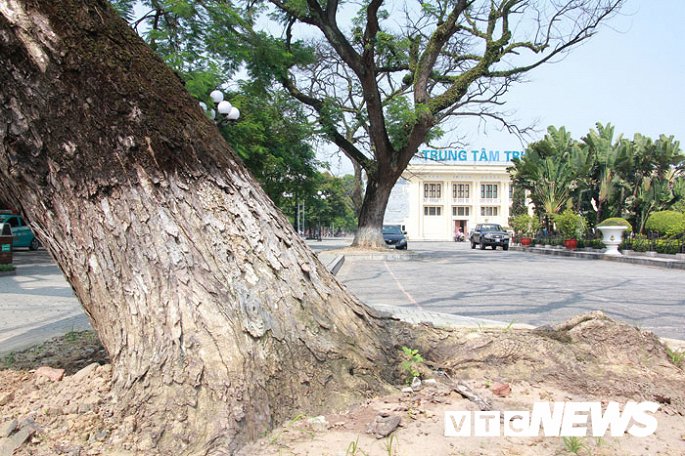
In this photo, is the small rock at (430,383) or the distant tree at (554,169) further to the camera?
the distant tree at (554,169)

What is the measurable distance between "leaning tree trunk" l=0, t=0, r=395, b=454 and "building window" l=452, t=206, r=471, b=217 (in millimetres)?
72356

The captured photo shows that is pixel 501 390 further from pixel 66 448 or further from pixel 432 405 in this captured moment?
pixel 66 448

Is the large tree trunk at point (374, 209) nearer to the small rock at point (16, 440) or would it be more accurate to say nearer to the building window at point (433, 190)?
the small rock at point (16, 440)

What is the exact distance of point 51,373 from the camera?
2.94m

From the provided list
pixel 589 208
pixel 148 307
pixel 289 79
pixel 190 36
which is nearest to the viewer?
pixel 148 307

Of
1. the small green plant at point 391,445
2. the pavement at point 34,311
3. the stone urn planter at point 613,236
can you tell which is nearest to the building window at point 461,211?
the stone urn planter at point 613,236

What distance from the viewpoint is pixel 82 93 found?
243 centimetres

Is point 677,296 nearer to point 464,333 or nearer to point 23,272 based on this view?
point 464,333

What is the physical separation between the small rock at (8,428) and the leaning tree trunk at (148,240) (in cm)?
45

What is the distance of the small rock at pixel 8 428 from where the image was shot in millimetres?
2225

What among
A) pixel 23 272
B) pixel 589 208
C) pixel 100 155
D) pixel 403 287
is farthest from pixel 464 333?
pixel 589 208

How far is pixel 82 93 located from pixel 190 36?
539 inches

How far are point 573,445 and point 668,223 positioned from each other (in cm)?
2261

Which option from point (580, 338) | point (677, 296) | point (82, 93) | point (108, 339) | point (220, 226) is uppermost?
point (82, 93)
